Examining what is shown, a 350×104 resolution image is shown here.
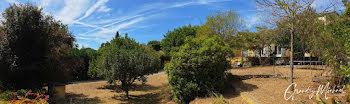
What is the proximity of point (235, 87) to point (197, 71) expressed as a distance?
1804mm

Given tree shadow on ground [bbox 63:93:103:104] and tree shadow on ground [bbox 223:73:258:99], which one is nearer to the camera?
tree shadow on ground [bbox 223:73:258:99]

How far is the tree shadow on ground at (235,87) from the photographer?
7.75m

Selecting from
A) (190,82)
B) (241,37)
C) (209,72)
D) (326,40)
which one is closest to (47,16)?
(190,82)

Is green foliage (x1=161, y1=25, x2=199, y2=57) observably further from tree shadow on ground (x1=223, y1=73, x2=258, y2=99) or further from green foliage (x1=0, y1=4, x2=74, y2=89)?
green foliage (x1=0, y1=4, x2=74, y2=89)

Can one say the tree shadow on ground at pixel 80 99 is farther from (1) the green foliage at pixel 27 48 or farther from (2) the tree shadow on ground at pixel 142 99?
(1) the green foliage at pixel 27 48

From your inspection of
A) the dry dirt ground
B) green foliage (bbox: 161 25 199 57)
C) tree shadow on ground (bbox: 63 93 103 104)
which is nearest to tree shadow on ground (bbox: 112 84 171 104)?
the dry dirt ground

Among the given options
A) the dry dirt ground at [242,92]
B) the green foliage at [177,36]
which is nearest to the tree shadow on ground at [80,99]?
the dry dirt ground at [242,92]

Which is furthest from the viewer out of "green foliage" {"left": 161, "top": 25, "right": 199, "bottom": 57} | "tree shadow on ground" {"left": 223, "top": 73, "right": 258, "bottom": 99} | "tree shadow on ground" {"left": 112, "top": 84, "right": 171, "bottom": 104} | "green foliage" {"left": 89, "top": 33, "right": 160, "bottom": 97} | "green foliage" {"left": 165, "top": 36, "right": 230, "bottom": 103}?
"green foliage" {"left": 161, "top": 25, "right": 199, "bottom": 57}

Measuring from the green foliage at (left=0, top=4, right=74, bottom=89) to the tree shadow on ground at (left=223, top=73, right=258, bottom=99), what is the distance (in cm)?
755

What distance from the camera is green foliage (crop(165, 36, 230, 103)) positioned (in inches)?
320

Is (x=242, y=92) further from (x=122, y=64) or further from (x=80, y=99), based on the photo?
(x=80, y=99)

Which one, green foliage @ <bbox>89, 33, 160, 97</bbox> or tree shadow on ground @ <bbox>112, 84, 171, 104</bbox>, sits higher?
green foliage @ <bbox>89, 33, 160, 97</bbox>

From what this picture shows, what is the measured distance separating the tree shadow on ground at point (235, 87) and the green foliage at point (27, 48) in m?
7.55

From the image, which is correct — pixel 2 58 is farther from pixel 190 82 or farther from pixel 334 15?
pixel 334 15
